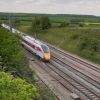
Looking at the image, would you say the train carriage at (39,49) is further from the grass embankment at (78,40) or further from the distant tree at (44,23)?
the distant tree at (44,23)

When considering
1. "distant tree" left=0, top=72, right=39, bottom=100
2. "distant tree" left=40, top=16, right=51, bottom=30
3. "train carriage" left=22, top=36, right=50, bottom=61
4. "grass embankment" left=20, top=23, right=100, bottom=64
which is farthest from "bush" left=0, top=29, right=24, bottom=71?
"distant tree" left=40, top=16, right=51, bottom=30

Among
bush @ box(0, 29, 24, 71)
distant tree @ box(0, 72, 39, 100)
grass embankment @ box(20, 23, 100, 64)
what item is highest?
distant tree @ box(0, 72, 39, 100)

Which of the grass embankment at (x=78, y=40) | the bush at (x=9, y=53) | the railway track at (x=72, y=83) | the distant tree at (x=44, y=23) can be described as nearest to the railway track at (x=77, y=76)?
the railway track at (x=72, y=83)

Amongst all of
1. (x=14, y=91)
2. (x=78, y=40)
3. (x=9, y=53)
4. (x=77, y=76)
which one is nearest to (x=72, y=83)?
(x=77, y=76)

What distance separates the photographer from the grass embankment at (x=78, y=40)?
55031 millimetres

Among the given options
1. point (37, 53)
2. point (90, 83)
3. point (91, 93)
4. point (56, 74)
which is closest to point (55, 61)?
point (37, 53)

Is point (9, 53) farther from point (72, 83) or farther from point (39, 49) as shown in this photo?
point (39, 49)

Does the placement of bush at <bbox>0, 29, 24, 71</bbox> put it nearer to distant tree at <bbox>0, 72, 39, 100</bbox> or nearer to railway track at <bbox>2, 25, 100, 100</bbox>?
railway track at <bbox>2, 25, 100, 100</bbox>

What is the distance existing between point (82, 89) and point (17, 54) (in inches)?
266

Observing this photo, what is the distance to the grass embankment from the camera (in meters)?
55.0

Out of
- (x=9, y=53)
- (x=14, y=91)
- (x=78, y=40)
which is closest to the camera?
(x=14, y=91)

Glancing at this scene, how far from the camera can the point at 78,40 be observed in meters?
65.0

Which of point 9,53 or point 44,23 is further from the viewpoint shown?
point 44,23

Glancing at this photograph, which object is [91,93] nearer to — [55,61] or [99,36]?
[55,61]
